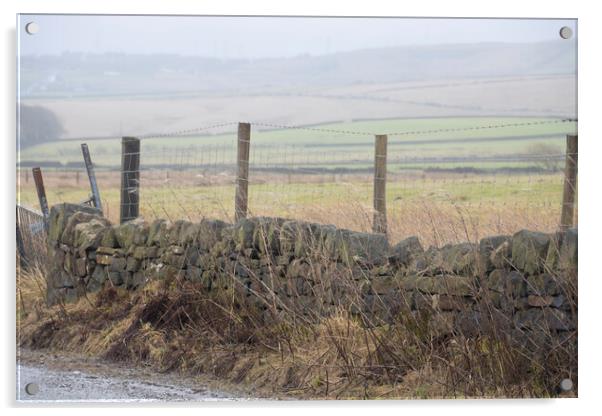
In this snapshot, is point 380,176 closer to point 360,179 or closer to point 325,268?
point 325,268

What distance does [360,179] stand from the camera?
1049 cm

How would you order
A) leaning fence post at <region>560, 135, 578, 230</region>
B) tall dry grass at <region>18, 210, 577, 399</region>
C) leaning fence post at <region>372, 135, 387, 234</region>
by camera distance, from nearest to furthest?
tall dry grass at <region>18, 210, 577, 399</region> < leaning fence post at <region>560, 135, 578, 230</region> < leaning fence post at <region>372, 135, 387, 234</region>

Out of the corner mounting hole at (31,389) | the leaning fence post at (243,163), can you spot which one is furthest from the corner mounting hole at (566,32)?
the corner mounting hole at (31,389)

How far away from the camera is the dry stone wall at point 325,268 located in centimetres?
584

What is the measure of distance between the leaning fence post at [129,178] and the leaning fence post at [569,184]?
371 centimetres

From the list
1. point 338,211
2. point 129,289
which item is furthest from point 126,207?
point 338,211

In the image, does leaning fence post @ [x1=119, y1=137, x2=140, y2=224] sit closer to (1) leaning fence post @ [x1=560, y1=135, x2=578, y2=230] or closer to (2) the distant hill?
(2) the distant hill

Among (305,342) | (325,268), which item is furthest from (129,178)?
(305,342)

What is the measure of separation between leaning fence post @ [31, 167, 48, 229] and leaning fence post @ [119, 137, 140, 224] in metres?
0.65

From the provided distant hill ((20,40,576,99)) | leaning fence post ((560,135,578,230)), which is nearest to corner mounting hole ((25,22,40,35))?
distant hill ((20,40,576,99))

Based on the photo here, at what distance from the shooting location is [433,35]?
20.8 ft

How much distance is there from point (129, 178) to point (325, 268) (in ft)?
9.18

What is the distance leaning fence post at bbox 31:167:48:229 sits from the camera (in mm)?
6791
